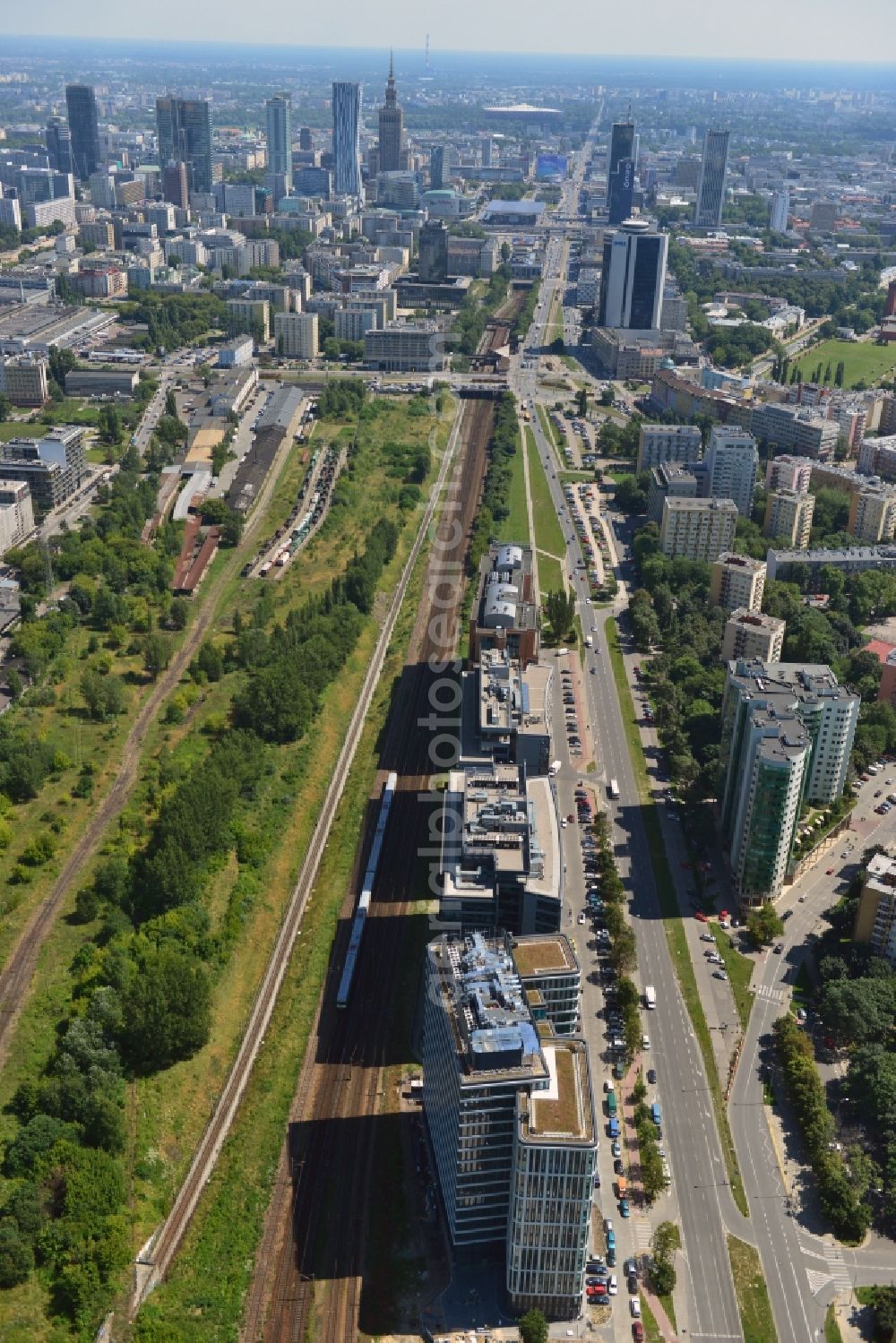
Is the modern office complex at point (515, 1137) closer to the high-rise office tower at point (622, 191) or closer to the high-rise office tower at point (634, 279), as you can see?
the high-rise office tower at point (634, 279)

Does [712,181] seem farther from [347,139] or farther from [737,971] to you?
[737,971]

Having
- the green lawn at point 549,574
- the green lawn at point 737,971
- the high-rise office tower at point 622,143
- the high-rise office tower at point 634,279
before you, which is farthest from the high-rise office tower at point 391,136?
the green lawn at point 737,971

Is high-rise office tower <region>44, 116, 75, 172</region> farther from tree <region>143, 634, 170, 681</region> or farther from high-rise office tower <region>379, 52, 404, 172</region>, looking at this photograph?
tree <region>143, 634, 170, 681</region>

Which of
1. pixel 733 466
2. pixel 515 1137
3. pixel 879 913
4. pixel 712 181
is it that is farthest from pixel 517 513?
pixel 712 181

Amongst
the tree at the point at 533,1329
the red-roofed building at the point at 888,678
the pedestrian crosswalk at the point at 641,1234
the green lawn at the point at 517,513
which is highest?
the red-roofed building at the point at 888,678

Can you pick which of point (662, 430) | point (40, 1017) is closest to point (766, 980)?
point (40, 1017)
